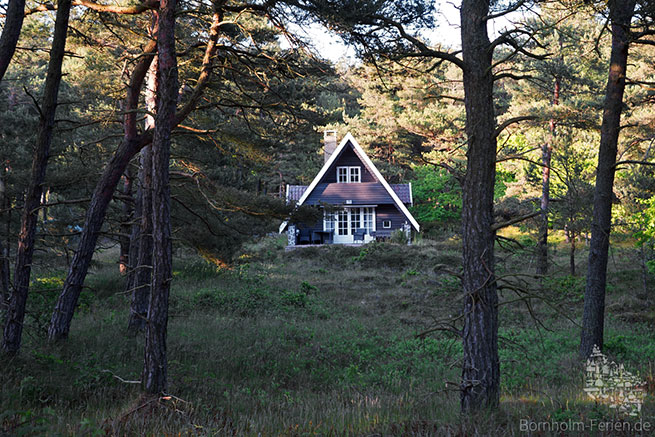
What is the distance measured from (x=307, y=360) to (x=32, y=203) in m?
5.40

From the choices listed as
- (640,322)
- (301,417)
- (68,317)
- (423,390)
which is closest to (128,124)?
(68,317)

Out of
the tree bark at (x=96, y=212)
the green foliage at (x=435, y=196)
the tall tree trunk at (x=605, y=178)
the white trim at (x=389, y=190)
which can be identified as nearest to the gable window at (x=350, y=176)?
the white trim at (x=389, y=190)

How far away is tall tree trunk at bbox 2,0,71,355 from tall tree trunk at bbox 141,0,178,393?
2289mm

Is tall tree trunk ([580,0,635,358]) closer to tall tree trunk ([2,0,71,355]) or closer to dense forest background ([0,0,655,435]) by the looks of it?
dense forest background ([0,0,655,435])

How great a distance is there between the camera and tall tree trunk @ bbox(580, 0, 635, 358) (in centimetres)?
903

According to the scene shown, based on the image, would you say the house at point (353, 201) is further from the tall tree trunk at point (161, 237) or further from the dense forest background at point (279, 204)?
the tall tree trunk at point (161, 237)

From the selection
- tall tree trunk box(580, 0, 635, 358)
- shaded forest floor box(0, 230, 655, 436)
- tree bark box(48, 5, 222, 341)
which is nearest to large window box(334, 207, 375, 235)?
shaded forest floor box(0, 230, 655, 436)

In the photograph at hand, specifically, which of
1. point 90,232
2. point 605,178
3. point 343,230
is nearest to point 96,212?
point 90,232

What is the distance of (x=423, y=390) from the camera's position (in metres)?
7.74

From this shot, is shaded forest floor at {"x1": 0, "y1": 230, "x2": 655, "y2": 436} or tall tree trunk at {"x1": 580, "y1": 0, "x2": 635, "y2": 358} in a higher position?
tall tree trunk at {"x1": 580, "y1": 0, "x2": 635, "y2": 358}

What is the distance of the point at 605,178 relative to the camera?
9.26 m

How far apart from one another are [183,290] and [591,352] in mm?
11574

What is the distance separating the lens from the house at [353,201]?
30734mm

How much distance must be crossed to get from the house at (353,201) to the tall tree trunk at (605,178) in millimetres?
20600
